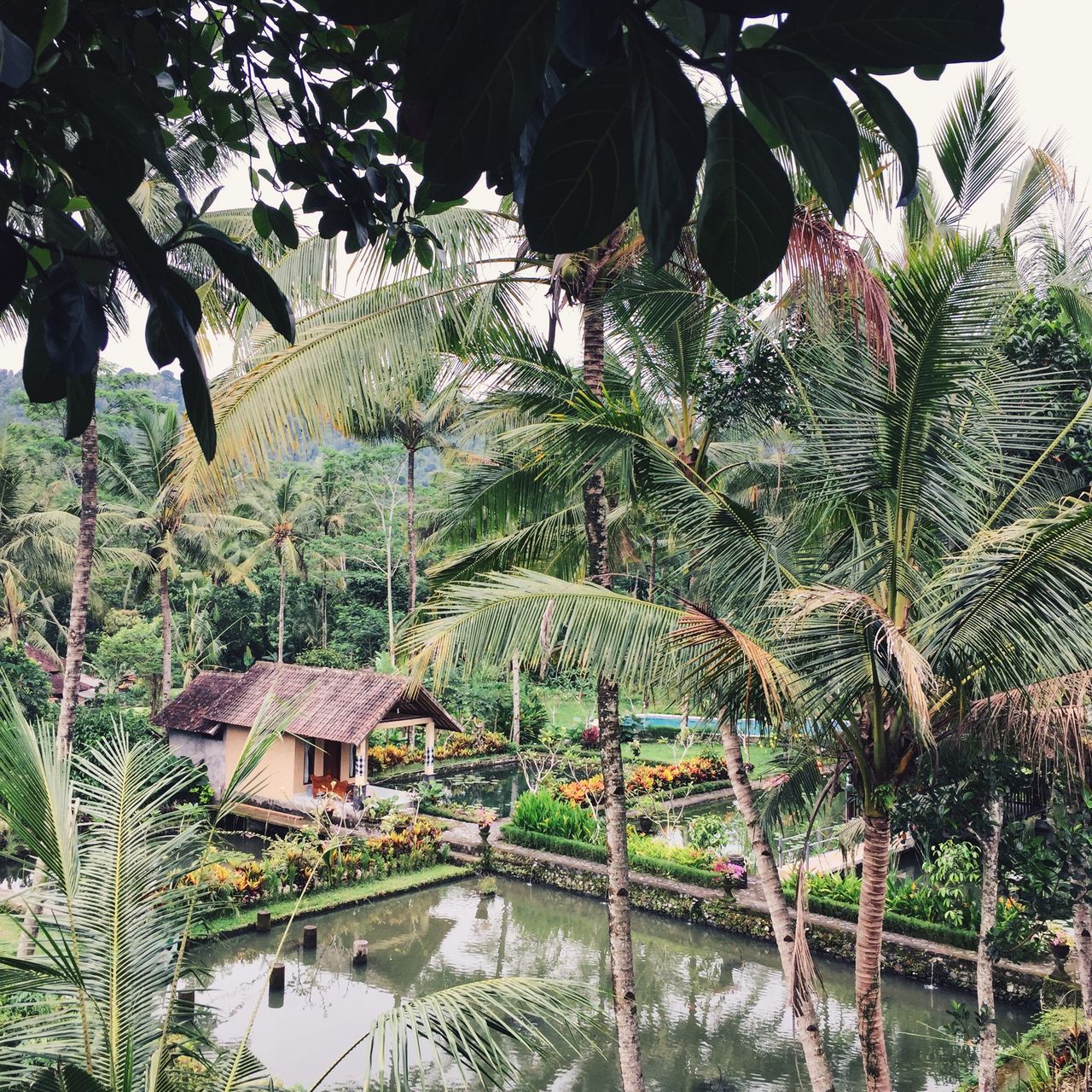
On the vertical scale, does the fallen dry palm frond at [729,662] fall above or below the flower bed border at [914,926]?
above

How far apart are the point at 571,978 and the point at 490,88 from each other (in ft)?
32.0

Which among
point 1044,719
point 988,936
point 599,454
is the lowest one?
point 988,936

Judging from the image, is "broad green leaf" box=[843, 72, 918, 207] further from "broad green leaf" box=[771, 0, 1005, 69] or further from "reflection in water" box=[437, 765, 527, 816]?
"reflection in water" box=[437, 765, 527, 816]

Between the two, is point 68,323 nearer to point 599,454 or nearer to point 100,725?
point 599,454

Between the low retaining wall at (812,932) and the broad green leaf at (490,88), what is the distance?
30.7 feet

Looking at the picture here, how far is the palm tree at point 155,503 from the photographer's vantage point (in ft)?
53.2

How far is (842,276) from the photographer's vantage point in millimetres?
4648

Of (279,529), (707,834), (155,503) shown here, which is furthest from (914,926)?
(279,529)

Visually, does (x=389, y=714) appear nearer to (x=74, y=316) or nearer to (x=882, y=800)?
(x=882, y=800)

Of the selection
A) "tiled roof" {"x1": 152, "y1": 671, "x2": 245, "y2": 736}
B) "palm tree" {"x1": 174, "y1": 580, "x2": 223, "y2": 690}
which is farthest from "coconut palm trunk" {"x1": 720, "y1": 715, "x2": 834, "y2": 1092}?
"palm tree" {"x1": 174, "y1": 580, "x2": 223, "y2": 690}

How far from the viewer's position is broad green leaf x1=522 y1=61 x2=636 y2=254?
1.39ft

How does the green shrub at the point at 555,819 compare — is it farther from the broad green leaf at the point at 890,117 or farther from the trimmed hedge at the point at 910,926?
the broad green leaf at the point at 890,117

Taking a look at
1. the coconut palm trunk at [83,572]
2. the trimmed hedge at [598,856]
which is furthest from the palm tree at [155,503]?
the trimmed hedge at [598,856]

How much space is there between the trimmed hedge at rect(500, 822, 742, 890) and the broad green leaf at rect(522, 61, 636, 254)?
11.4 m
